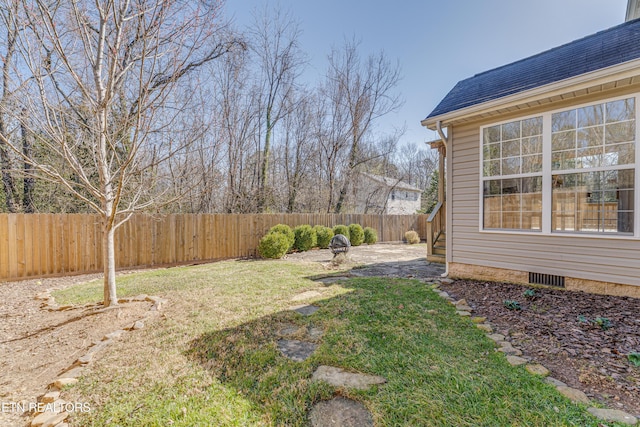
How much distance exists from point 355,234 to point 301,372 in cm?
985

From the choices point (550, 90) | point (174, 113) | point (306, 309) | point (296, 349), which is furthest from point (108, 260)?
point (550, 90)

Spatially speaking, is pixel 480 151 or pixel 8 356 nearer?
pixel 8 356

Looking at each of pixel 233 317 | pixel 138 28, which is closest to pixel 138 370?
pixel 233 317

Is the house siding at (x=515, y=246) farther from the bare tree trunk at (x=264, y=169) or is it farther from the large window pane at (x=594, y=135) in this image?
the bare tree trunk at (x=264, y=169)

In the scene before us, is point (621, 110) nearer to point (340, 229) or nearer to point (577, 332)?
point (577, 332)

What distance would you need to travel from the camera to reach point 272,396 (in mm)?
2008

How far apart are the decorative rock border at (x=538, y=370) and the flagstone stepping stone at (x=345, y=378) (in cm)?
124

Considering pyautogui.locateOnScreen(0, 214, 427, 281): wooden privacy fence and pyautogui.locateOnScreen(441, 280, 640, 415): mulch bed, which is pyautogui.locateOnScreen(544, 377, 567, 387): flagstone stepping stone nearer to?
pyautogui.locateOnScreen(441, 280, 640, 415): mulch bed

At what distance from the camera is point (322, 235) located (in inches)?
427

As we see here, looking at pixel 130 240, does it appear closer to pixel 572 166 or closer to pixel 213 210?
pixel 213 210

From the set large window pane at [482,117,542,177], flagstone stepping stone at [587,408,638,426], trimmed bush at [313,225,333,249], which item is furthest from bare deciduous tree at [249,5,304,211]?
flagstone stepping stone at [587,408,638,426]

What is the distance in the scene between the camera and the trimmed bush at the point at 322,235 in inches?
426

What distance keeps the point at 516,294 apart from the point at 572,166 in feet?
7.17

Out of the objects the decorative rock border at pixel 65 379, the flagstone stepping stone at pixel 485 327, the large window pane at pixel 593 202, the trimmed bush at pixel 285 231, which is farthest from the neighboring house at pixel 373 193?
the decorative rock border at pixel 65 379
